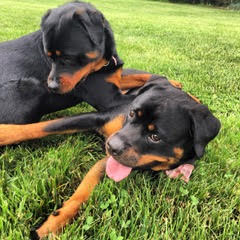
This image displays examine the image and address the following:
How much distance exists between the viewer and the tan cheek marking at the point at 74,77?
10.4 feet

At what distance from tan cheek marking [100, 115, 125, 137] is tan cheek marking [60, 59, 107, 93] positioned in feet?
1.75

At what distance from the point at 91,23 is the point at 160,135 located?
1380 millimetres

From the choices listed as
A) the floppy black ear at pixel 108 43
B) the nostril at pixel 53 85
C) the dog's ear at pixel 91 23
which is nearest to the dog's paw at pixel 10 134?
the nostril at pixel 53 85

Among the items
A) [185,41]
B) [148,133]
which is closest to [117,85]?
[148,133]

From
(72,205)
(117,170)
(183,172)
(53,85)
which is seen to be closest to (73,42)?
(53,85)

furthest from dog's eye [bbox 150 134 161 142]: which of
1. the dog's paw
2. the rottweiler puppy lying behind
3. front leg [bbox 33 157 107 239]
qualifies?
the dog's paw

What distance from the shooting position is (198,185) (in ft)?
7.97

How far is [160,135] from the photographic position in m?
2.44

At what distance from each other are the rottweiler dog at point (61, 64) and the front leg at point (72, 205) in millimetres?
938

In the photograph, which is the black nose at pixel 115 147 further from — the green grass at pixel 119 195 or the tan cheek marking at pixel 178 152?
the tan cheek marking at pixel 178 152

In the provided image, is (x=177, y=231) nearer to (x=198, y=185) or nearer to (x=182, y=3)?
(x=198, y=185)

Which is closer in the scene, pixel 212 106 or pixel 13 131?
pixel 13 131

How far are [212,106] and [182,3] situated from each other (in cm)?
3235

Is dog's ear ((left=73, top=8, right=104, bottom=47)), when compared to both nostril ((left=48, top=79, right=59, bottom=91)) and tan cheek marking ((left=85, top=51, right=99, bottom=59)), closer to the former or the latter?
tan cheek marking ((left=85, top=51, right=99, bottom=59))
